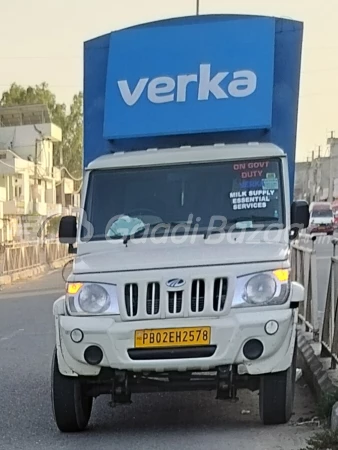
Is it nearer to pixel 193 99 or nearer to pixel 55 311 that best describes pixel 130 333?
pixel 55 311

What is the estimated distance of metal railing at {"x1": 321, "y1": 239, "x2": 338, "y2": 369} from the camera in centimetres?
820

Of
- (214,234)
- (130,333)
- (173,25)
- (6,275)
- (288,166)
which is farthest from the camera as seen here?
(6,275)

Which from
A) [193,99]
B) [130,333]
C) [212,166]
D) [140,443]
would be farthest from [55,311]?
[193,99]

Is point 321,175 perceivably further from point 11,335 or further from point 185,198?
point 185,198

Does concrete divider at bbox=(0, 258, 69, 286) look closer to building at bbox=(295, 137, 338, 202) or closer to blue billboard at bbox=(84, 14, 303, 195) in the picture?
blue billboard at bbox=(84, 14, 303, 195)

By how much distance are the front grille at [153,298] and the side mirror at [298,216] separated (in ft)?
5.50

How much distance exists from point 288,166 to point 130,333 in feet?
8.56

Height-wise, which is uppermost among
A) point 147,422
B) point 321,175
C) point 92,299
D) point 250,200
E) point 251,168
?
point 251,168

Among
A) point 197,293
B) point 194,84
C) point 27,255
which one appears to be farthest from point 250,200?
point 27,255

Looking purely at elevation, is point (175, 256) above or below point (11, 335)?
above

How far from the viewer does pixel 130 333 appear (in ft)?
21.2

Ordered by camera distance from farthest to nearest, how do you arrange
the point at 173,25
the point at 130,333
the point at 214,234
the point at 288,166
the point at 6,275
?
1. the point at 6,275
2. the point at 173,25
3. the point at 288,166
4. the point at 214,234
5. the point at 130,333

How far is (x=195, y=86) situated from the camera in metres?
8.40

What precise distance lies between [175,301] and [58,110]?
80.7 meters
